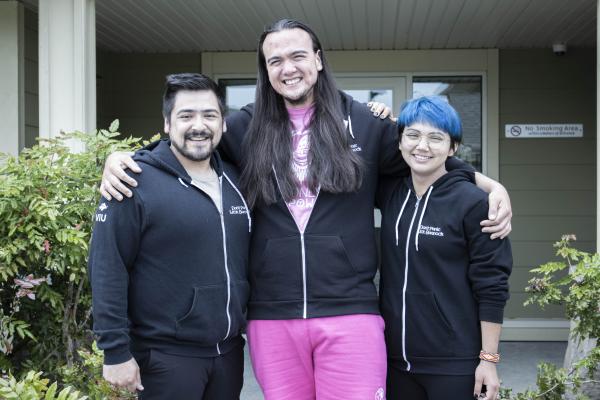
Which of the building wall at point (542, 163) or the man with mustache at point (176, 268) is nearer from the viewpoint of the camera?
the man with mustache at point (176, 268)

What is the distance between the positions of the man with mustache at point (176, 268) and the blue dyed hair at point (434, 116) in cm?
68

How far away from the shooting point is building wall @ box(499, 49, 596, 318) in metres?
6.35

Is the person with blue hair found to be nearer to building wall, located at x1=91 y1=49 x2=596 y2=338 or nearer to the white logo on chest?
the white logo on chest

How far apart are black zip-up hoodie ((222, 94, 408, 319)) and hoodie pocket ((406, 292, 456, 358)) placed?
0.14 meters

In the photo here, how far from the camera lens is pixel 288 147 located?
247cm

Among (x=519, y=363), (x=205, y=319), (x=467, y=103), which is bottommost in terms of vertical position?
(x=519, y=363)

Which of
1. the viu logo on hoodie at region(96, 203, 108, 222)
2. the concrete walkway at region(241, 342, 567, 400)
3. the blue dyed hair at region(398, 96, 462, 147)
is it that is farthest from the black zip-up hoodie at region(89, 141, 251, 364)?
the concrete walkway at region(241, 342, 567, 400)

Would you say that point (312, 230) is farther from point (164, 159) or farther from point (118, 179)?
point (118, 179)

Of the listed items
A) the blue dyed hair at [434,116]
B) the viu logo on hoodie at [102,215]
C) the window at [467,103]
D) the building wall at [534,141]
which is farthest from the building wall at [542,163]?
the viu logo on hoodie at [102,215]

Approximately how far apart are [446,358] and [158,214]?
1094mm

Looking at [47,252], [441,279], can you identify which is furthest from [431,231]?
[47,252]

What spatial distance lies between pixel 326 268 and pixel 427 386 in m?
0.54

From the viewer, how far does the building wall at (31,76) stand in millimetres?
5070

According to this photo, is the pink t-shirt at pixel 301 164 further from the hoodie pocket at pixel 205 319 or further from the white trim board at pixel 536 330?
the white trim board at pixel 536 330
